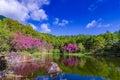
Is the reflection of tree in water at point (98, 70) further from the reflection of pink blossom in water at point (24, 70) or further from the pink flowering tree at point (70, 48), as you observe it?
the pink flowering tree at point (70, 48)

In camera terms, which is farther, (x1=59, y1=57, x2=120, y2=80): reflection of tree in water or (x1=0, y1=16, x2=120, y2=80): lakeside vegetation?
(x1=0, y1=16, x2=120, y2=80): lakeside vegetation

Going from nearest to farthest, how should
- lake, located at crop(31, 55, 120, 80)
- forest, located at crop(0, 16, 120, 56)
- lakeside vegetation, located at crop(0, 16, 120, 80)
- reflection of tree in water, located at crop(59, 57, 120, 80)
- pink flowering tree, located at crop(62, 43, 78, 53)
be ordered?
1. lake, located at crop(31, 55, 120, 80)
2. reflection of tree in water, located at crop(59, 57, 120, 80)
3. lakeside vegetation, located at crop(0, 16, 120, 80)
4. forest, located at crop(0, 16, 120, 56)
5. pink flowering tree, located at crop(62, 43, 78, 53)

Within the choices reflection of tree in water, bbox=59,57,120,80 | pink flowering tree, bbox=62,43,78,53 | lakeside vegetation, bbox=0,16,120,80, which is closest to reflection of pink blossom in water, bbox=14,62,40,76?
reflection of tree in water, bbox=59,57,120,80

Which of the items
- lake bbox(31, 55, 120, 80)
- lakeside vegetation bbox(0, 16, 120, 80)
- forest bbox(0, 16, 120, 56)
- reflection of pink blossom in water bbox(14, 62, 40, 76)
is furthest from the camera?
forest bbox(0, 16, 120, 56)

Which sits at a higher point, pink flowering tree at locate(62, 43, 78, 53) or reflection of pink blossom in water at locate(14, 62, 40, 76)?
pink flowering tree at locate(62, 43, 78, 53)

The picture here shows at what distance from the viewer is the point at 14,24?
102938 millimetres

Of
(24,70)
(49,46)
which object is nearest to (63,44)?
(49,46)

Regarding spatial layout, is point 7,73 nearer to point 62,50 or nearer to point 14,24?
point 14,24

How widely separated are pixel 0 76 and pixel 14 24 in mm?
78177

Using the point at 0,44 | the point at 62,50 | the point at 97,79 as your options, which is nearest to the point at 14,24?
the point at 62,50

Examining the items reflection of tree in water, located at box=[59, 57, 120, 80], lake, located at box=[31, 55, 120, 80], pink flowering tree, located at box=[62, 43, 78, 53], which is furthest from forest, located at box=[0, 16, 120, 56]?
reflection of tree in water, located at box=[59, 57, 120, 80]

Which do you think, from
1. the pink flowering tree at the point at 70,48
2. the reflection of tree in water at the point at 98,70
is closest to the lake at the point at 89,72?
the reflection of tree in water at the point at 98,70

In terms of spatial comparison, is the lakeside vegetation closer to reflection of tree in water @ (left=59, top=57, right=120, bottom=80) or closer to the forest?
the forest

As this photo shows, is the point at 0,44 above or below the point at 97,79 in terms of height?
above
